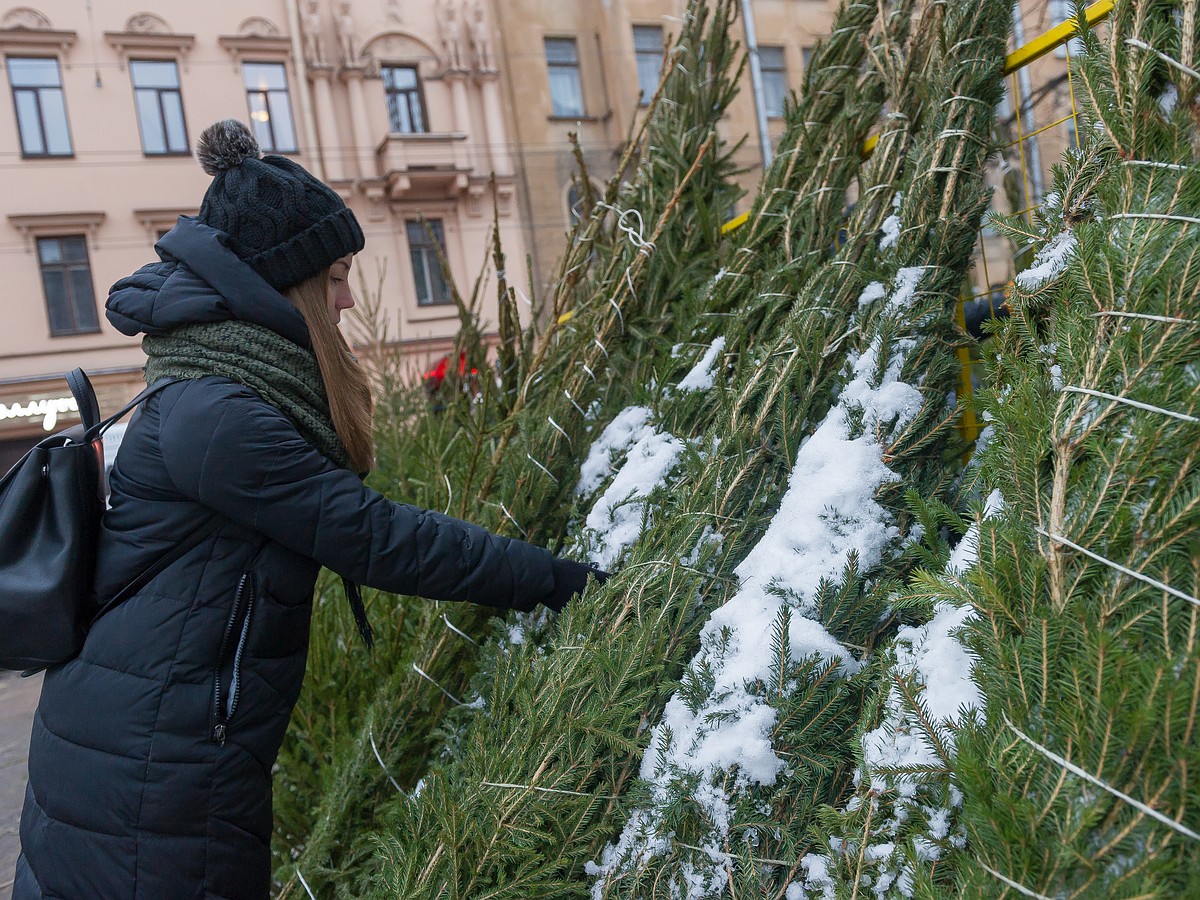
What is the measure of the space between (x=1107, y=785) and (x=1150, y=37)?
41.6 inches

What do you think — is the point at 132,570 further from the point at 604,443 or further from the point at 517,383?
the point at 517,383

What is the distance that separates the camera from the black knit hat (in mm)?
1589

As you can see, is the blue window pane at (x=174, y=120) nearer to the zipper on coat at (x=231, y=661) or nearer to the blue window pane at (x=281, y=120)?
the blue window pane at (x=281, y=120)

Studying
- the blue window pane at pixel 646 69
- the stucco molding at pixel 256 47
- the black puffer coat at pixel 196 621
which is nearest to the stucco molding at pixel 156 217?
the stucco molding at pixel 256 47

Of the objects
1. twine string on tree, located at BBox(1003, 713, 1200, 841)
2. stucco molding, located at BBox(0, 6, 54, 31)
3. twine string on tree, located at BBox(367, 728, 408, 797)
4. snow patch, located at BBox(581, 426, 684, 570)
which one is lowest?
twine string on tree, located at BBox(367, 728, 408, 797)

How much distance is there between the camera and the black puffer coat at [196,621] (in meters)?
1.44

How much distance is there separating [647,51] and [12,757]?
1676cm

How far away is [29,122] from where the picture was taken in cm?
1437

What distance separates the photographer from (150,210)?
1476 cm

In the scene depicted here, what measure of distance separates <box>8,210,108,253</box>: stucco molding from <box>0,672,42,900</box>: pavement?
1030 centimetres

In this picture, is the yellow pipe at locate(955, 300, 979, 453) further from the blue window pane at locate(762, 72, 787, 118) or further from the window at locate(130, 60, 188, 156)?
the blue window pane at locate(762, 72, 787, 118)

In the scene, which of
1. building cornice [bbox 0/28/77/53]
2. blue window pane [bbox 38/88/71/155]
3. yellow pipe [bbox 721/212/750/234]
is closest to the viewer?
yellow pipe [bbox 721/212/750/234]

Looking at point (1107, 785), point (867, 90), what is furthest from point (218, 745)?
point (867, 90)

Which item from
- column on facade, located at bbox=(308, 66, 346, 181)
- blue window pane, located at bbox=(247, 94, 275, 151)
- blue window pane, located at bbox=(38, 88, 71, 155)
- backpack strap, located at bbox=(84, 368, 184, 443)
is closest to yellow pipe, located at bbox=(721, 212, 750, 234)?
backpack strap, located at bbox=(84, 368, 184, 443)
